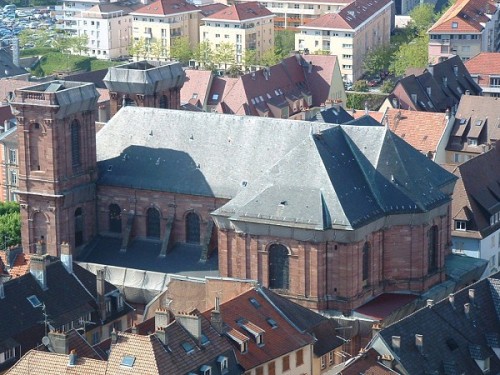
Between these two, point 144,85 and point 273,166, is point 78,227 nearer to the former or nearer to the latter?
point 144,85

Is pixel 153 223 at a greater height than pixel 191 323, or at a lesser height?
lesser

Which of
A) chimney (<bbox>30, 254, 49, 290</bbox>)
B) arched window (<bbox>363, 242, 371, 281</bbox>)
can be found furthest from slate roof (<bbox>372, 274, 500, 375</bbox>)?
chimney (<bbox>30, 254, 49, 290</bbox>)

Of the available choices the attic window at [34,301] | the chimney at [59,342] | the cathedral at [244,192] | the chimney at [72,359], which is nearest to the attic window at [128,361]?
the chimney at [72,359]

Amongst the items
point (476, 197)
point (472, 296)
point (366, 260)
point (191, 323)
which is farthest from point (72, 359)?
point (476, 197)

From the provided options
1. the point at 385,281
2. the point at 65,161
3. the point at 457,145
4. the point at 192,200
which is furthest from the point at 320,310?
the point at 457,145

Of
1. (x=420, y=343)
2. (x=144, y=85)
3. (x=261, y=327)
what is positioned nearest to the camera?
(x=420, y=343)

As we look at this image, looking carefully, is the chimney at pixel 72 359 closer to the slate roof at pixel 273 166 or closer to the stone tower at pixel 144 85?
the slate roof at pixel 273 166

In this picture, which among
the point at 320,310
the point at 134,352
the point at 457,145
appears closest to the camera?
the point at 134,352

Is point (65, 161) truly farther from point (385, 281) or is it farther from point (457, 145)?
point (457, 145)
